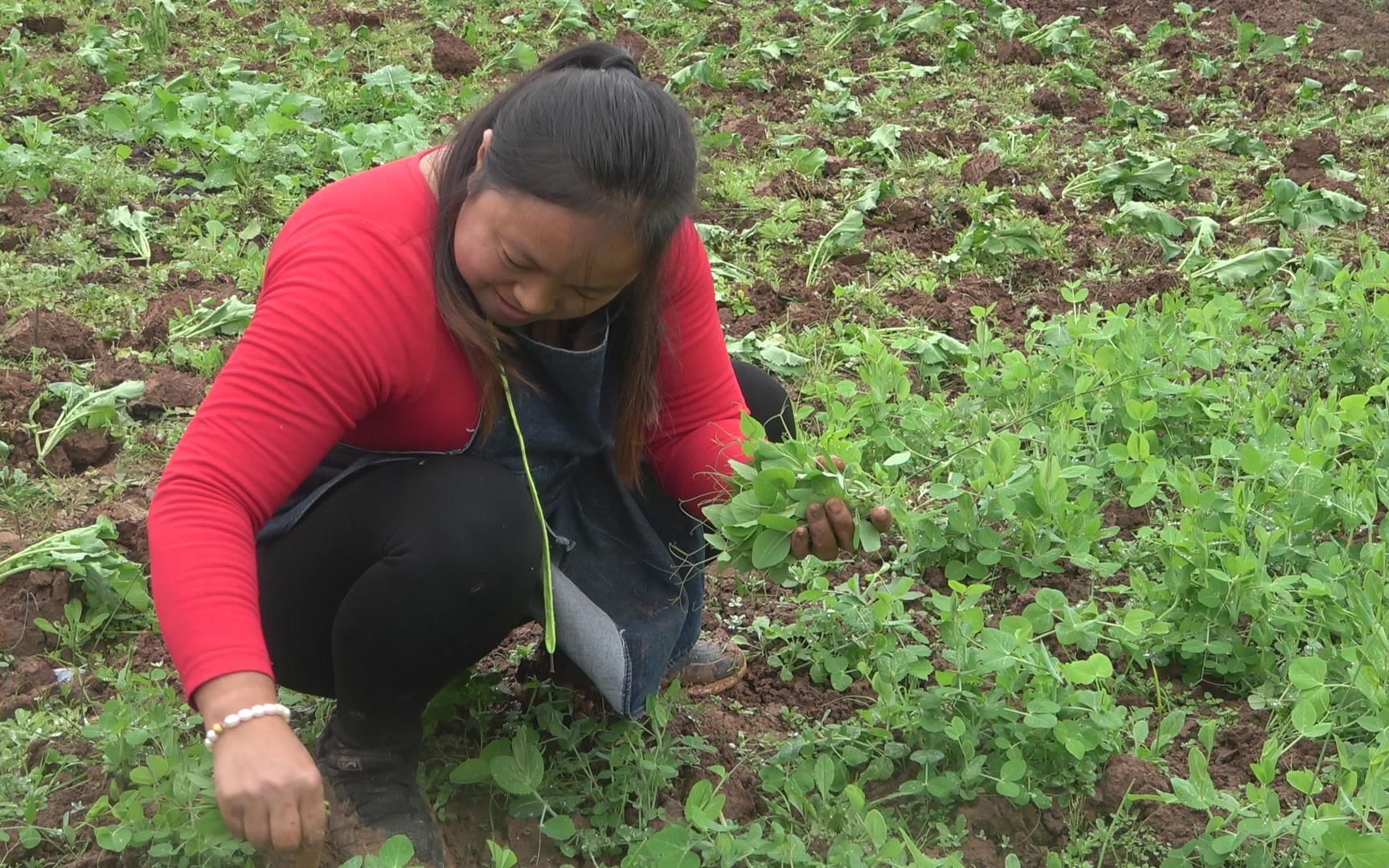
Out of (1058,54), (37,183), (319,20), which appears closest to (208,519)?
(37,183)

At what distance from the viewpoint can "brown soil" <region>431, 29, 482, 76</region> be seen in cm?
538

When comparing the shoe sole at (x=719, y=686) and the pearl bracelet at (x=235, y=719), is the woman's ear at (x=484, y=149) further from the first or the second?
the shoe sole at (x=719, y=686)

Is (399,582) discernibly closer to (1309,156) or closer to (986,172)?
(986,172)

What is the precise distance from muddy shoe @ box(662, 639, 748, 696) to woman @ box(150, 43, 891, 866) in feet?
0.67

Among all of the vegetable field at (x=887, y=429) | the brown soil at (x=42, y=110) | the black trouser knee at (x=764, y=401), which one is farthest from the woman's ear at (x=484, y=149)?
the brown soil at (x=42, y=110)

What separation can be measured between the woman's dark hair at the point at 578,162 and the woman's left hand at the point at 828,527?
15.7 inches

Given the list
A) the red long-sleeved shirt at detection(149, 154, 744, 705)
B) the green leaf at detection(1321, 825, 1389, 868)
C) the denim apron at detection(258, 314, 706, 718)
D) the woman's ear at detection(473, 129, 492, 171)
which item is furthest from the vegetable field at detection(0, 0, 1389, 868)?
the woman's ear at detection(473, 129, 492, 171)

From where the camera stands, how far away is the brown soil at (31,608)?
2510mm

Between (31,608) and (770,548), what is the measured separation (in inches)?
54.2

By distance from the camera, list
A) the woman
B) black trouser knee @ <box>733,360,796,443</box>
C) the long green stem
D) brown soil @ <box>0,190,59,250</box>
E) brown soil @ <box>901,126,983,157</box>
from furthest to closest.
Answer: brown soil @ <box>901,126,983,157</box> < brown soil @ <box>0,190,59,250</box> < black trouser knee @ <box>733,360,796,443</box> < the long green stem < the woman

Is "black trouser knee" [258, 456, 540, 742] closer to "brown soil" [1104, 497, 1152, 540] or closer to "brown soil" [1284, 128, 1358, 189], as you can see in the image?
"brown soil" [1104, 497, 1152, 540]

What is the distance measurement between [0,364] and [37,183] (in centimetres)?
99

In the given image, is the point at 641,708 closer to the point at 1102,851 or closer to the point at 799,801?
the point at 799,801

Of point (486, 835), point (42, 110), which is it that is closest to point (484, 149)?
point (486, 835)
